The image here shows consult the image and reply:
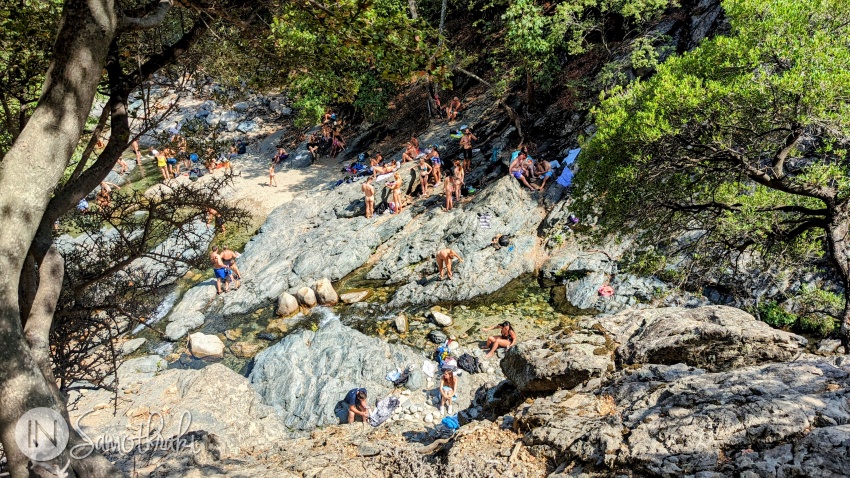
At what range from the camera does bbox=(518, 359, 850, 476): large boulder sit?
421cm

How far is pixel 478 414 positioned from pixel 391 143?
17771 mm

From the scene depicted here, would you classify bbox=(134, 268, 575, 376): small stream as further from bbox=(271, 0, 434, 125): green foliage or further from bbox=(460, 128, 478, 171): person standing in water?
bbox=(271, 0, 434, 125): green foliage

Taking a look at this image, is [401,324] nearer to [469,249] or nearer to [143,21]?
[469,249]

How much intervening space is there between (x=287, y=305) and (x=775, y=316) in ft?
40.8

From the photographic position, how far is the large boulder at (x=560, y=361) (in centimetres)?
766

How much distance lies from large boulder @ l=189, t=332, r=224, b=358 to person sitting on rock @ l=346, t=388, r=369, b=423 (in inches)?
195

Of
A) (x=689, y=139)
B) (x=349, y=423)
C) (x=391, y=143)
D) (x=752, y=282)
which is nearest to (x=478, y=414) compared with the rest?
(x=349, y=423)

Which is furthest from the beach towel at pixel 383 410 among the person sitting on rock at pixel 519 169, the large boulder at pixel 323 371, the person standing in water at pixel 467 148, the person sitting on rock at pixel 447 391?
the person standing in water at pixel 467 148

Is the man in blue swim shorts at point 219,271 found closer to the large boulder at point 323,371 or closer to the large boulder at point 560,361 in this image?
the large boulder at point 323,371

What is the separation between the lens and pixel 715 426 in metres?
4.80

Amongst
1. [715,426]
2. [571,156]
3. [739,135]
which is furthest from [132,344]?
[739,135]

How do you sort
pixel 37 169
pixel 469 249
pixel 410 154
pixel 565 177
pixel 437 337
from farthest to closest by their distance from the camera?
pixel 410 154 → pixel 565 177 → pixel 469 249 → pixel 437 337 → pixel 37 169

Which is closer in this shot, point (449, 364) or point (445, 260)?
point (449, 364)

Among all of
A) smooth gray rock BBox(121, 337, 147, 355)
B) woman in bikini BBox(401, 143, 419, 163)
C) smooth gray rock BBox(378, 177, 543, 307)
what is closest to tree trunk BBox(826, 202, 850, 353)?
smooth gray rock BBox(378, 177, 543, 307)
